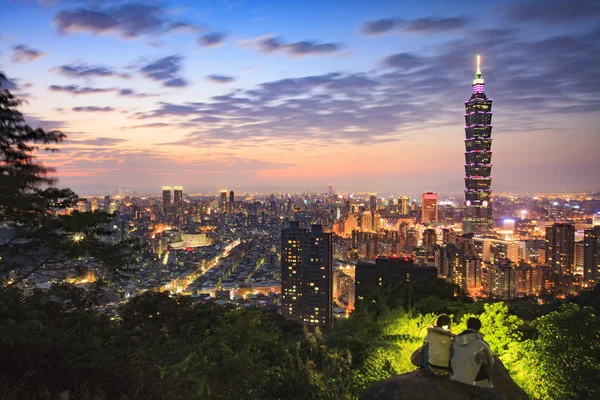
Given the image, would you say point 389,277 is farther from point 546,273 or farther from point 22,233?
point 546,273

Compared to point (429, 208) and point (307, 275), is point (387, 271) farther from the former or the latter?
point (429, 208)

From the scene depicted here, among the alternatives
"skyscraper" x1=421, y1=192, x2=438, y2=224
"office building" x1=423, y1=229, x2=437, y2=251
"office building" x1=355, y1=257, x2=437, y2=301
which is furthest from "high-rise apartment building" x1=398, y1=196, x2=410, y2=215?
"office building" x1=355, y1=257, x2=437, y2=301

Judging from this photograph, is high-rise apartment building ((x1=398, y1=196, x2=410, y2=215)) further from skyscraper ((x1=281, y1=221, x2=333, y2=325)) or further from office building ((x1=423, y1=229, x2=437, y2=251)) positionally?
skyscraper ((x1=281, y1=221, x2=333, y2=325))

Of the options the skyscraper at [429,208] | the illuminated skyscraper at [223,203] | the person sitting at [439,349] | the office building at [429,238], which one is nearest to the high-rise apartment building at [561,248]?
the office building at [429,238]

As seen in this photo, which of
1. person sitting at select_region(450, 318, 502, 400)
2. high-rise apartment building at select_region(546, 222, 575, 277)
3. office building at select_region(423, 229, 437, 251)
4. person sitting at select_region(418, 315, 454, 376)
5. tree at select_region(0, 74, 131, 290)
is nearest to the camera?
person sitting at select_region(450, 318, 502, 400)

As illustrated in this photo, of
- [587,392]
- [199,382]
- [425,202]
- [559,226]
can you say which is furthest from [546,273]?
[425,202]
